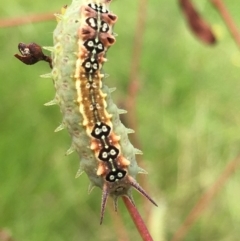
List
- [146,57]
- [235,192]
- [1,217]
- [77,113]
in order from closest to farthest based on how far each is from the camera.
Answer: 1. [77,113]
2. [1,217]
3. [235,192]
4. [146,57]

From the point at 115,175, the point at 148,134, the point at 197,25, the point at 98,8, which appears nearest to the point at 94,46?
the point at 98,8

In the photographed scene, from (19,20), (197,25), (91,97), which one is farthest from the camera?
(197,25)

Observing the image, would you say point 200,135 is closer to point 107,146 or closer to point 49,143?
point 49,143

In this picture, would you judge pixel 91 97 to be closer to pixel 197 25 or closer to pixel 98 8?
pixel 98 8

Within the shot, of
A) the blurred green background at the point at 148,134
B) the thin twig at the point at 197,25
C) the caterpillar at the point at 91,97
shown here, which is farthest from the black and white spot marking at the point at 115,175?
the blurred green background at the point at 148,134

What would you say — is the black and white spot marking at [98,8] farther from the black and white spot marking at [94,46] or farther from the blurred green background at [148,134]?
the blurred green background at [148,134]

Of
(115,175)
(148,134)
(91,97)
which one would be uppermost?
(91,97)

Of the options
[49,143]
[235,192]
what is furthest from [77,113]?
[235,192]
